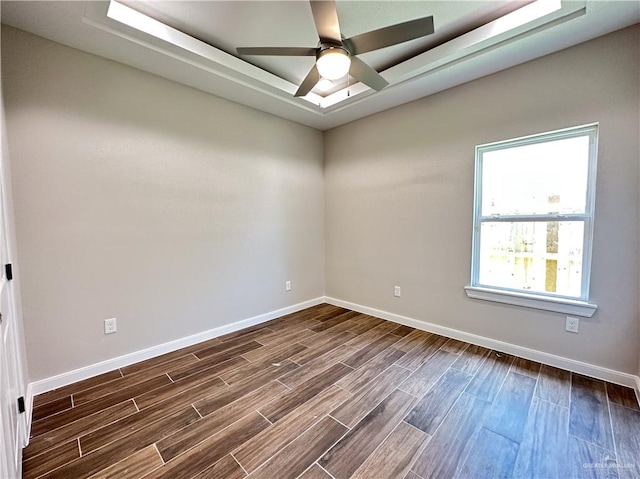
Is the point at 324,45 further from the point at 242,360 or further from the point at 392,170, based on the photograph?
the point at 242,360

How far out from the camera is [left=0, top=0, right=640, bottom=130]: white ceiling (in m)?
1.89

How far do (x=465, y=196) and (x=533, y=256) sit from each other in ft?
2.71

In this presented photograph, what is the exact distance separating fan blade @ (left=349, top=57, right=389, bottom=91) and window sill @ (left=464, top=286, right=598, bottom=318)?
2172 millimetres

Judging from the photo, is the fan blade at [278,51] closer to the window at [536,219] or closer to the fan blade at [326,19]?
the fan blade at [326,19]

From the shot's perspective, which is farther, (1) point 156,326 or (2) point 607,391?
(1) point 156,326

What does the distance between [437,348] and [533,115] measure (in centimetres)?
233

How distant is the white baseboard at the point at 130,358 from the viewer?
6.85 ft

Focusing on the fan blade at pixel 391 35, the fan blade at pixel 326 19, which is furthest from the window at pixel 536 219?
the fan blade at pixel 326 19

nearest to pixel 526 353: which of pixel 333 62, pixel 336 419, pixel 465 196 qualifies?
pixel 465 196

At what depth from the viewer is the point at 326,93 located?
132 inches

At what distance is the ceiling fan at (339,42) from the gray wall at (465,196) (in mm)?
1455

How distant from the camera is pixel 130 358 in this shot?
2488 millimetres

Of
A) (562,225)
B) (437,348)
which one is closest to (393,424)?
(437,348)

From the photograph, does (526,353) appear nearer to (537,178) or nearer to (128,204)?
(537,178)
